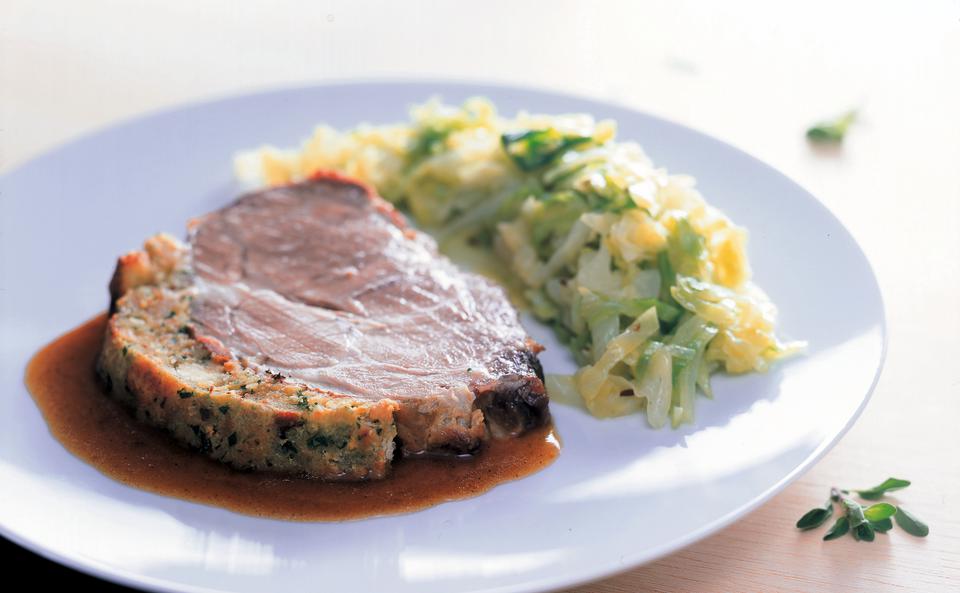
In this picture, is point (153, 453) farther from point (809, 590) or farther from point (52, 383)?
point (809, 590)

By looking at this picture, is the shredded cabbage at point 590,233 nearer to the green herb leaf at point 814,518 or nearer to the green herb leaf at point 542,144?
the green herb leaf at point 542,144

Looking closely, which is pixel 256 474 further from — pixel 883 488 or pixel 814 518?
pixel 883 488

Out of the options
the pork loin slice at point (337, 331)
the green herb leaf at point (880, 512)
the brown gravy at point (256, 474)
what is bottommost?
the brown gravy at point (256, 474)

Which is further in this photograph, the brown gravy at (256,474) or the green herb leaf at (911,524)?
the green herb leaf at (911,524)

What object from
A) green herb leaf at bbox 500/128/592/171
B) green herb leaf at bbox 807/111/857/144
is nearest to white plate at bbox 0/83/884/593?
green herb leaf at bbox 500/128/592/171


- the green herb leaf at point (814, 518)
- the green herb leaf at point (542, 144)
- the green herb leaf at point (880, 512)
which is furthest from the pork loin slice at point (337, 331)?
the green herb leaf at point (880, 512)

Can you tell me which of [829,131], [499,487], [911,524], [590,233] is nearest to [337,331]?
[499,487]
